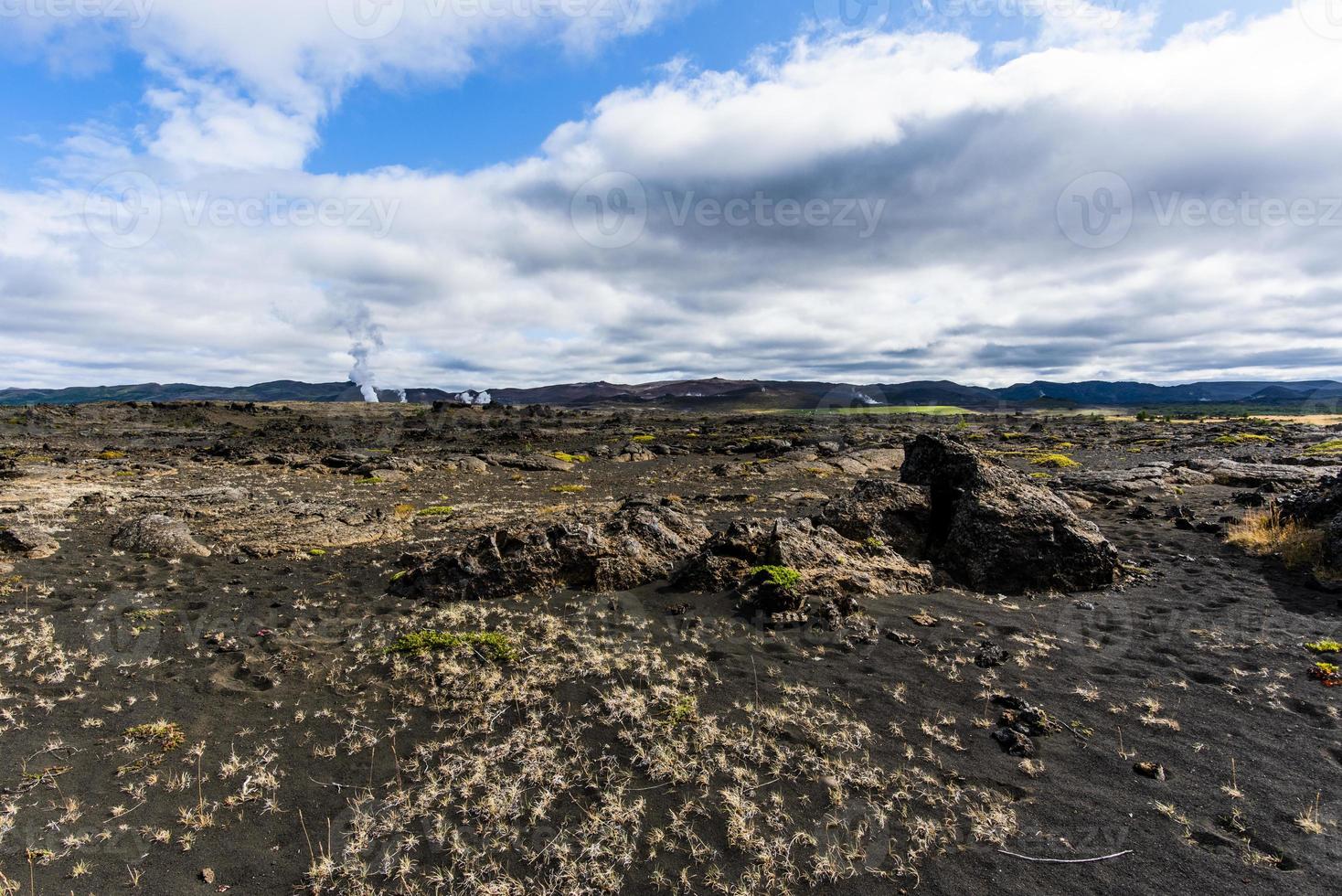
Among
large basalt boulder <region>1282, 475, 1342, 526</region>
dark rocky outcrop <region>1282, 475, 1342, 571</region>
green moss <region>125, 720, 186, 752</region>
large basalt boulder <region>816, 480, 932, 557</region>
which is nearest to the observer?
green moss <region>125, 720, 186, 752</region>

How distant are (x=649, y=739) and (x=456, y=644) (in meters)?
3.99

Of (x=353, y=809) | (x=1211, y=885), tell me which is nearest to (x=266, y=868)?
(x=353, y=809)

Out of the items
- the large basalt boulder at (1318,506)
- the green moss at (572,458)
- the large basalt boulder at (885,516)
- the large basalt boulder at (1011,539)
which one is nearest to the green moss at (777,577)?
the large basalt boulder at (885,516)

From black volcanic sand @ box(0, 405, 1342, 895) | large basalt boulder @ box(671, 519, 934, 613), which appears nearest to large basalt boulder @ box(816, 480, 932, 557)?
large basalt boulder @ box(671, 519, 934, 613)

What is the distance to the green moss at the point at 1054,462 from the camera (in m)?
33.8

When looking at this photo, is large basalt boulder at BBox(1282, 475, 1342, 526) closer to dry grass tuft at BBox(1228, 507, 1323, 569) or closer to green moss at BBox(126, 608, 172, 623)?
dry grass tuft at BBox(1228, 507, 1323, 569)

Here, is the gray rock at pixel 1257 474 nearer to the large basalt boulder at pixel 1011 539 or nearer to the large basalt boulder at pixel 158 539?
the large basalt boulder at pixel 1011 539

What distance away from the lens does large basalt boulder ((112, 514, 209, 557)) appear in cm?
1404

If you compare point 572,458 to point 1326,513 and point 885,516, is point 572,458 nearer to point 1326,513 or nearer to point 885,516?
point 885,516

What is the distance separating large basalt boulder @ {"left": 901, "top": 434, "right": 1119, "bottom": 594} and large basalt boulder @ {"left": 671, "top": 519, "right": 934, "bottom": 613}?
108 centimetres

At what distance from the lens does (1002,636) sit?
31.7 feet

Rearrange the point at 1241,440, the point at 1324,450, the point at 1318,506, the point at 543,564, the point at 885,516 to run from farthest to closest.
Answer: the point at 1241,440 < the point at 1324,450 < the point at 885,516 < the point at 1318,506 < the point at 543,564

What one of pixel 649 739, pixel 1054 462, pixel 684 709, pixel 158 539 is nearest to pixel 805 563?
pixel 684 709

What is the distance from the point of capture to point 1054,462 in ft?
116
